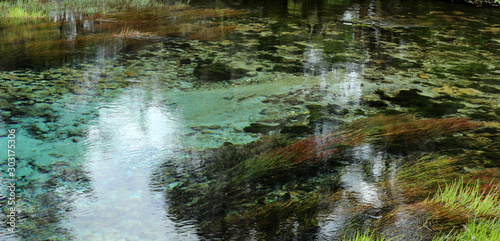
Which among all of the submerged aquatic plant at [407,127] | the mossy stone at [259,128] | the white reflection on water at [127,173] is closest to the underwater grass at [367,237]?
the white reflection on water at [127,173]

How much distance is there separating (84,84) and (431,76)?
2835 millimetres

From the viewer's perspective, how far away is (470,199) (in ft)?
6.08

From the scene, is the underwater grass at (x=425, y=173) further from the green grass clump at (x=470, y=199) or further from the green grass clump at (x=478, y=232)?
the green grass clump at (x=478, y=232)

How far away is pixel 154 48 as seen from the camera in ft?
14.9

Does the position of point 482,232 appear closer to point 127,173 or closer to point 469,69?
point 127,173

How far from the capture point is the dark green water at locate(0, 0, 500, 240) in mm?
1809

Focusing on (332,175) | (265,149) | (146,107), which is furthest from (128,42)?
(332,175)

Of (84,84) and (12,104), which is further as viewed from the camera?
(84,84)

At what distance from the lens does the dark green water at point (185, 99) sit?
181 centimetres

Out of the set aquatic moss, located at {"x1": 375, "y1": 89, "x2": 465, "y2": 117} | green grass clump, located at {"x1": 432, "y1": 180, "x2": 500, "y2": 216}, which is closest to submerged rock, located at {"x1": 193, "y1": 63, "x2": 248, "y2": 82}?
aquatic moss, located at {"x1": 375, "y1": 89, "x2": 465, "y2": 117}

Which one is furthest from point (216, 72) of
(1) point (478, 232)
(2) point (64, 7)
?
(2) point (64, 7)

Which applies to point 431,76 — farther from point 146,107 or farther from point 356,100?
point 146,107

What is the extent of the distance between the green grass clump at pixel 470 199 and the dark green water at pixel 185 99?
0.25 m

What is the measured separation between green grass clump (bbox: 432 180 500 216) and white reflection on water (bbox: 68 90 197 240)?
1075mm
